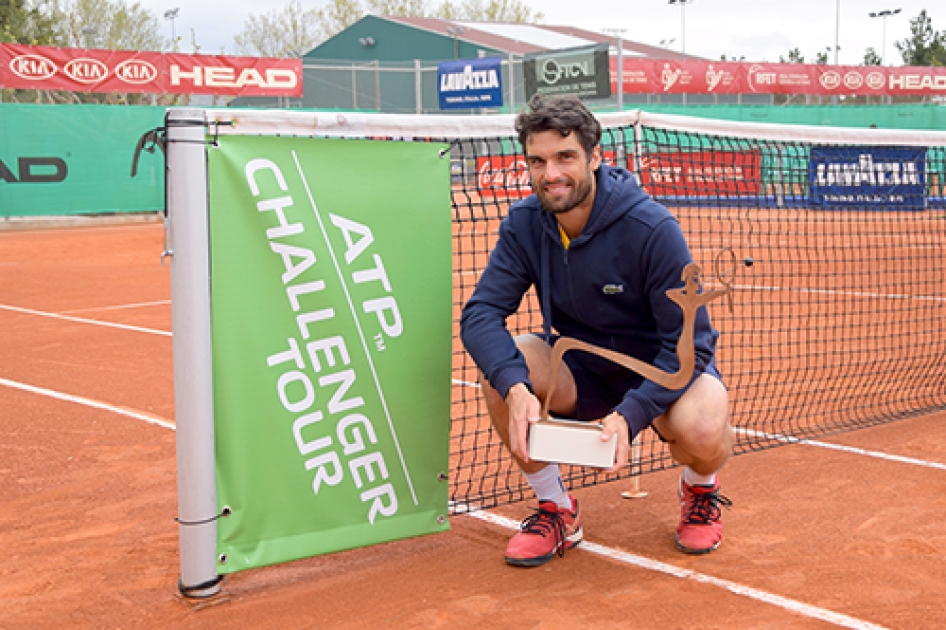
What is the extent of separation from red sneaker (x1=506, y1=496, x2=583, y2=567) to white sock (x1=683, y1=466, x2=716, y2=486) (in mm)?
433

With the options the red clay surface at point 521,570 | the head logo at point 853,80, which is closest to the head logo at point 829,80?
the head logo at point 853,80

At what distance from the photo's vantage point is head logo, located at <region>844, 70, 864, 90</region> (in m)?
33.9

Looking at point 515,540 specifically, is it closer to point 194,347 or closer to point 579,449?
point 579,449

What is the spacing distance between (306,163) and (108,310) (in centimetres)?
738

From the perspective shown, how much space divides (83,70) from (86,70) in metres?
0.06

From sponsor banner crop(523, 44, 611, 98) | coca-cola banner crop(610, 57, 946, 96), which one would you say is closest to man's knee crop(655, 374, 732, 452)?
sponsor banner crop(523, 44, 611, 98)

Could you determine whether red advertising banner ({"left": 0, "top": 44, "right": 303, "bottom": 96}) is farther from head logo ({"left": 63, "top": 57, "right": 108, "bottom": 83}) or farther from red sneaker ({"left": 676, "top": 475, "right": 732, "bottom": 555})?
red sneaker ({"left": 676, "top": 475, "right": 732, "bottom": 555})

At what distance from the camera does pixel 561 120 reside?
11.3 ft

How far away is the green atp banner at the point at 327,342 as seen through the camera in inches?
132

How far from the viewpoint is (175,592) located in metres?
3.50

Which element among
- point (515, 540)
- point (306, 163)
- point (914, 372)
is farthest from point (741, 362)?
point (306, 163)

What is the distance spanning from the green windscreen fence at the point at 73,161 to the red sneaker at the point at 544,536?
19.0m

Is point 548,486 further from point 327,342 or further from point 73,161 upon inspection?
point 73,161

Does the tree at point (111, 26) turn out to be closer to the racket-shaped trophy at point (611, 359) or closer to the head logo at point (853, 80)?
the head logo at point (853, 80)
